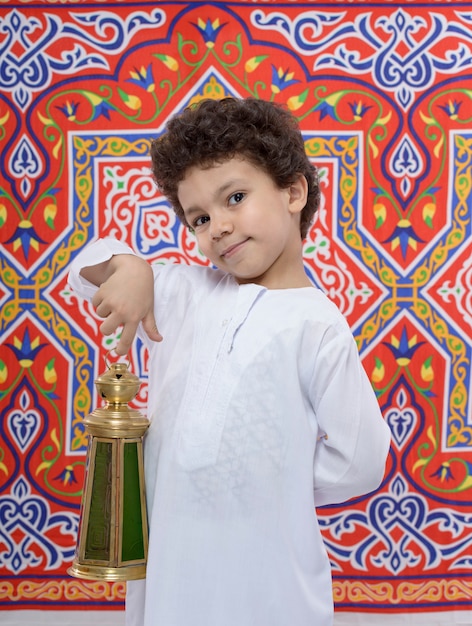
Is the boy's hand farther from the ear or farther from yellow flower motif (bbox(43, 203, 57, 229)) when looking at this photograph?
yellow flower motif (bbox(43, 203, 57, 229))

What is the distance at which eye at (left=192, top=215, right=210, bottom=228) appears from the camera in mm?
981

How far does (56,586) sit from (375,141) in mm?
1286

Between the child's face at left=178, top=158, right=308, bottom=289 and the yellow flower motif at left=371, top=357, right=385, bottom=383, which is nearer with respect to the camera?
the child's face at left=178, top=158, right=308, bottom=289

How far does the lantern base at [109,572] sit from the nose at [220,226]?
0.41 meters

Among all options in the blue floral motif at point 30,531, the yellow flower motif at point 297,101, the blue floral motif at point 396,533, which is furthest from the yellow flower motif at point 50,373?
the yellow flower motif at point 297,101

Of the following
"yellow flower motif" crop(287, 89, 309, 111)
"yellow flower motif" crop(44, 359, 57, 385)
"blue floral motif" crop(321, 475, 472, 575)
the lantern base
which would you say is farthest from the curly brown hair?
Answer: "blue floral motif" crop(321, 475, 472, 575)

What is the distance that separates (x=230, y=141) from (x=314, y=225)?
0.86m

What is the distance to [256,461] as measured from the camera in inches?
35.7

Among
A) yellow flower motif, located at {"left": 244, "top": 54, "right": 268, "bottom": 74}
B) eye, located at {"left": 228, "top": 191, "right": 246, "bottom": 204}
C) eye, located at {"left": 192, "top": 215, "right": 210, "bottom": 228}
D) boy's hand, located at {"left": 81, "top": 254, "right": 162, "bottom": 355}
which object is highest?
yellow flower motif, located at {"left": 244, "top": 54, "right": 268, "bottom": 74}

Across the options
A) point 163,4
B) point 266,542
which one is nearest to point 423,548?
point 266,542

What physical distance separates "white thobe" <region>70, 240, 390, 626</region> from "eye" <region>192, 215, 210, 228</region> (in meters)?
0.10

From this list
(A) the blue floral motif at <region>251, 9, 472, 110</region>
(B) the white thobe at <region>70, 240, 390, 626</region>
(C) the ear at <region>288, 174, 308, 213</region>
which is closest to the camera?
(B) the white thobe at <region>70, 240, 390, 626</region>

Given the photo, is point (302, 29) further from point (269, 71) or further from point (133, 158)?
point (133, 158)

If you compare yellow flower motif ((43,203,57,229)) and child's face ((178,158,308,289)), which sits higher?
yellow flower motif ((43,203,57,229))
